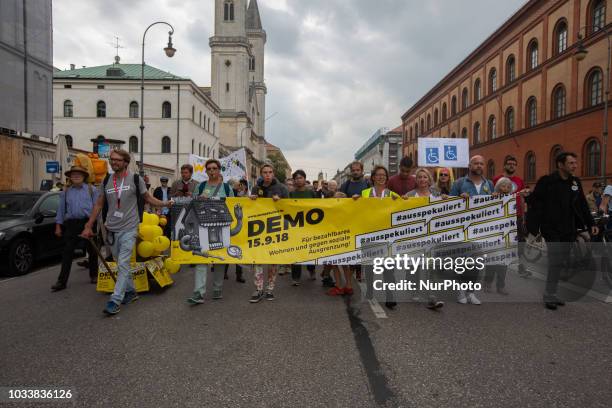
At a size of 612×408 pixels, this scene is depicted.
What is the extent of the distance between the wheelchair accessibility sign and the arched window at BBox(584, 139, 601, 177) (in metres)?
14.1

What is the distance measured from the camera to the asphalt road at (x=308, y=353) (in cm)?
320

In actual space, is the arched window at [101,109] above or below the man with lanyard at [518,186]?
above

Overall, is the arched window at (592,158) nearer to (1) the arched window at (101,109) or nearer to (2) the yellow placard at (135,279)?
(2) the yellow placard at (135,279)

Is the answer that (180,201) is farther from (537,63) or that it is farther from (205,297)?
(537,63)

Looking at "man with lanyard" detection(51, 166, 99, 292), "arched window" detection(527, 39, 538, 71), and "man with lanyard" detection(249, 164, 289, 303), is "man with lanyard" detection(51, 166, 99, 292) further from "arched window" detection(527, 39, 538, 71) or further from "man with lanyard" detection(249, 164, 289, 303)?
"arched window" detection(527, 39, 538, 71)

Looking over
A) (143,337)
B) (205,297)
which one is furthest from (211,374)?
(205,297)

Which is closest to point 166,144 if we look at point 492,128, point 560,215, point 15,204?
point 492,128

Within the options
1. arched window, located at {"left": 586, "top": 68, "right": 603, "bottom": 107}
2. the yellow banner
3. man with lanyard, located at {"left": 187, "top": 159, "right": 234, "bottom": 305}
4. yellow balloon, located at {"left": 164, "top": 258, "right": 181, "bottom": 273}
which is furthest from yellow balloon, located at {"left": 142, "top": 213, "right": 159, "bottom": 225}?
arched window, located at {"left": 586, "top": 68, "right": 603, "bottom": 107}

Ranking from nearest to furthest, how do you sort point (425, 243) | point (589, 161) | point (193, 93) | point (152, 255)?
point (425, 243)
point (152, 255)
point (589, 161)
point (193, 93)

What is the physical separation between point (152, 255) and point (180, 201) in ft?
3.55

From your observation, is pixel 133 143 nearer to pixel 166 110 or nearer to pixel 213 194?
pixel 166 110

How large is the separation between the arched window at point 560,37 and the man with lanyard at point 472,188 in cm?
2966

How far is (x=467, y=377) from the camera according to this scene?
3488mm

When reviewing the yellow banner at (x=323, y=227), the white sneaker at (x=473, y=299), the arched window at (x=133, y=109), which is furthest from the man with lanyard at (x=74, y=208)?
the arched window at (x=133, y=109)
